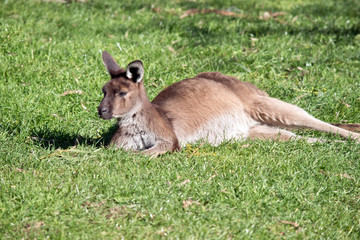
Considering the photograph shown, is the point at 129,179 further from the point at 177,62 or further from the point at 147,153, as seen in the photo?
the point at 177,62

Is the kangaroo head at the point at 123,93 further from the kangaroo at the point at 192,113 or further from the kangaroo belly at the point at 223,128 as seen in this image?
the kangaroo belly at the point at 223,128

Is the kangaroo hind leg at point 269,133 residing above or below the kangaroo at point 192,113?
below

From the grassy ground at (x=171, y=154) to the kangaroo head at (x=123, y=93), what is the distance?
368 millimetres

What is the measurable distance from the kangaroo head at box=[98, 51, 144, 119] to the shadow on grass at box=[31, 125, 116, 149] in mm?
440

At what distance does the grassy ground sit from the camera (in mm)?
3590

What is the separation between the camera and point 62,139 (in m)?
5.06

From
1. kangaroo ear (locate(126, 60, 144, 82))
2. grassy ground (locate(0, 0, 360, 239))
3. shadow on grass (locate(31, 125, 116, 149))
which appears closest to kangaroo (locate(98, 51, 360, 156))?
kangaroo ear (locate(126, 60, 144, 82))

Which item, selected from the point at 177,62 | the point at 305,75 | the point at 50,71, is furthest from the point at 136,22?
the point at 305,75

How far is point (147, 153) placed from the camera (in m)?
4.50

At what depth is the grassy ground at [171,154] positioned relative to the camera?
3.59 metres

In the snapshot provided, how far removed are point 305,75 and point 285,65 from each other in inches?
13.2

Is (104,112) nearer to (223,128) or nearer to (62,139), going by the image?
(62,139)

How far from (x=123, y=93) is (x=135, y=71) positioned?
8.8 inches

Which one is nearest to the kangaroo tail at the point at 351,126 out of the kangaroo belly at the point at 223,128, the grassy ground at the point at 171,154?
the grassy ground at the point at 171,154
